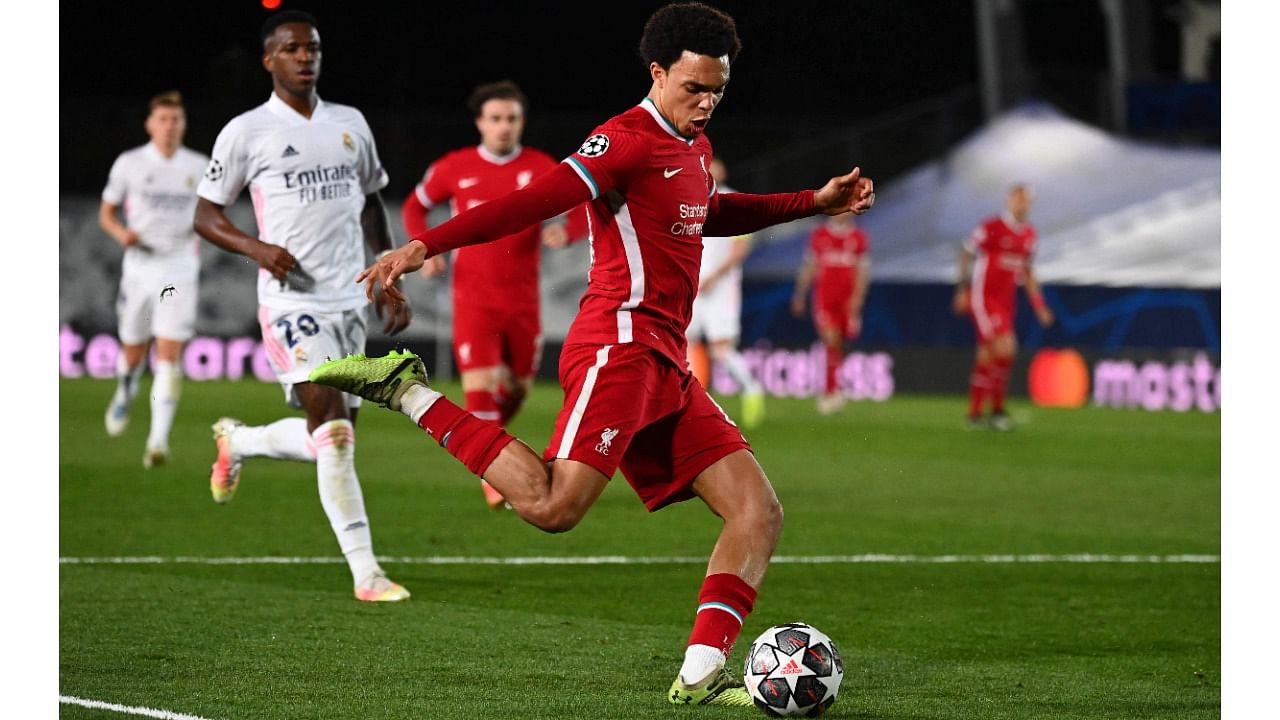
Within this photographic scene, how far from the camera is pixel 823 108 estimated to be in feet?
87.9

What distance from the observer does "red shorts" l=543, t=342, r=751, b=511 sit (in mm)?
4863

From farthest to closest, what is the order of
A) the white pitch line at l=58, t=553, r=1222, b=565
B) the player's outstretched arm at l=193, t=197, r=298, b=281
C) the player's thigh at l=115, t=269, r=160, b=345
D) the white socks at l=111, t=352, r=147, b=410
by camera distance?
the player's thigh at l=115, t=269, r=160, b=345 → the white socks at l=111, t=352, r=147, b=410 → the white pitch line at l=58, t=553, r=1222, b=565 → the player's outstretched arm at l=193, t=197, r=298, b=281

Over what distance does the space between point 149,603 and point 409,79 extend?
20.5 meters

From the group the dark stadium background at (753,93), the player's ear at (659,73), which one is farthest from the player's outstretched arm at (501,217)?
the dark stadium background at (753,93)

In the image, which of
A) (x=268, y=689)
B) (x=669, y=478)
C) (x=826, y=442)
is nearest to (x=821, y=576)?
(x=669, y=478)

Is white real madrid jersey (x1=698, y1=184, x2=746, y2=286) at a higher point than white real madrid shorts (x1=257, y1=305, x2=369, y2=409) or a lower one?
higher

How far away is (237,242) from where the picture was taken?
20.3ft

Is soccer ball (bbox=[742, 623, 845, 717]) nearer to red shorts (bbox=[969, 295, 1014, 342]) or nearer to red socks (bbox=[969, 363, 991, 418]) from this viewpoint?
red socks (bbox=[969, 363, 991, 418])

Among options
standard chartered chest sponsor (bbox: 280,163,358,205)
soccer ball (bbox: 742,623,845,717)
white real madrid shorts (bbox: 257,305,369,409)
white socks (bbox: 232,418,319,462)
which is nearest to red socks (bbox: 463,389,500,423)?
white socks (bbox: 232,418,319,462)

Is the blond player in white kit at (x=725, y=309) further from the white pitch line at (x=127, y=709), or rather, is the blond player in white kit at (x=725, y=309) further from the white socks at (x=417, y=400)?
the white pitch line at (x=127, y=709)

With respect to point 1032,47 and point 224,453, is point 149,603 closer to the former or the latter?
point 224,453

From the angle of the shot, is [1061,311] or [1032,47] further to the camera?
[1032,47]

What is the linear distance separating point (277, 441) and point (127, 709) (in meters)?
2.24

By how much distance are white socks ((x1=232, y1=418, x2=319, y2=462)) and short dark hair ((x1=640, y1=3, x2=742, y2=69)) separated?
237 centimetres
